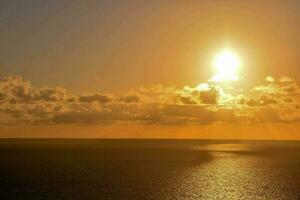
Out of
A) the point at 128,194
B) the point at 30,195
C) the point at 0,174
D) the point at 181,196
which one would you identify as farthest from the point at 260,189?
the point at 0,174

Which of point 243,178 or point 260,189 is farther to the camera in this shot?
point 243,178

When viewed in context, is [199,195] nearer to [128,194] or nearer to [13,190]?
[128,194]

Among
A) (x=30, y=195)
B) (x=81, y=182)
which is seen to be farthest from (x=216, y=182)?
(x=30, y=195)

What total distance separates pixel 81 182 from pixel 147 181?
14.9 m

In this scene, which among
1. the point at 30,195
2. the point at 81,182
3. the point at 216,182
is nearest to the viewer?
the point at 30,195

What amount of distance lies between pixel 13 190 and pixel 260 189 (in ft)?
158

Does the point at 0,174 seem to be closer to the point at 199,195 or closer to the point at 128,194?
the point at 128,194

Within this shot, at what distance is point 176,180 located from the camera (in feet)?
384

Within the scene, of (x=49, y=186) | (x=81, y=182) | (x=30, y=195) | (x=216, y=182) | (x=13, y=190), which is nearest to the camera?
(x=30, y=195)

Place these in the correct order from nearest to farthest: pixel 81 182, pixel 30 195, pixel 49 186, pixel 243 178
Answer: pixel 30 195 → pixel 49 186 → pixel 81 182 → pixel 243 178

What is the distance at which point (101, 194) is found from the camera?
89.1 m

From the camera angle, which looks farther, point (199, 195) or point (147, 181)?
point (147, 181)

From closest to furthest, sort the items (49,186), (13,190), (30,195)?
(30,195), (13,190), (49,186)

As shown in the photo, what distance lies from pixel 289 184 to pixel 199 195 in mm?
26399
